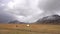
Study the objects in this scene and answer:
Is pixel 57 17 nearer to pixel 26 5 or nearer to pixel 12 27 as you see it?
pixel 26 5

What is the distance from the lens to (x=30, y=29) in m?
1.43

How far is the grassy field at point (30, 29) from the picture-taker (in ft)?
4.51

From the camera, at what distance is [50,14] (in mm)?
1405

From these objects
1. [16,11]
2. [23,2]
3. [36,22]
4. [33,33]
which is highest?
[23,2]

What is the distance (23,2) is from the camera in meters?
1.47

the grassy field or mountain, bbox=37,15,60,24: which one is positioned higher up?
mountain, bbox=37,15,60,24

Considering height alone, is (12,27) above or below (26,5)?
below

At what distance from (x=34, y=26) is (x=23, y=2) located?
0.34 m

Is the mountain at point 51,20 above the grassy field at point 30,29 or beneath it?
above

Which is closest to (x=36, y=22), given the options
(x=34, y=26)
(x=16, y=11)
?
(x=34, y=26)

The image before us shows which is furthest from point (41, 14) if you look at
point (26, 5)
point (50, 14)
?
point (26, 5)

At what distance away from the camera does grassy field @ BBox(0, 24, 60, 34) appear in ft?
4.51

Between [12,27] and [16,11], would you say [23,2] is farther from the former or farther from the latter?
[12,27]

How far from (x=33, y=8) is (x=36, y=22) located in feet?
0.60
